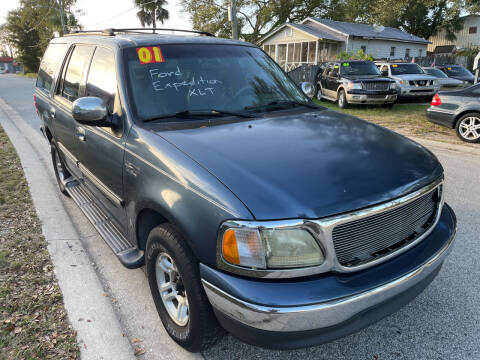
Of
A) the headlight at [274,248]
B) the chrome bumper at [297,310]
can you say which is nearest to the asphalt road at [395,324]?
the chrome bumper at [297,310]

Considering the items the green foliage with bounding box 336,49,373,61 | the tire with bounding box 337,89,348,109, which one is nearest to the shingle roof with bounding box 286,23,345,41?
the green foliage with bounding box 336,49,373,61

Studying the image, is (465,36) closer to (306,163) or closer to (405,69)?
(405,69)

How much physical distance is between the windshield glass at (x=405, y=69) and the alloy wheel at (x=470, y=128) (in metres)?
7.78

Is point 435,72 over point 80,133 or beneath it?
over

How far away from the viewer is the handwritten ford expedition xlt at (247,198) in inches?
67.7

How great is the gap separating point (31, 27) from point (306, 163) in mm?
61152

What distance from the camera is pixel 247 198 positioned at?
5.78 feet

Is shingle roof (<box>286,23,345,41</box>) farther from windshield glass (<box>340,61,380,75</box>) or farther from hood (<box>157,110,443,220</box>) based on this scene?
hood (<box>157,110,443,220</box>)

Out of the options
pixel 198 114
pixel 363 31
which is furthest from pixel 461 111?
pixel 363 31

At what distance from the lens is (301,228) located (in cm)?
171

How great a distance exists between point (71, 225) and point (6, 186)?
1760 millimetres

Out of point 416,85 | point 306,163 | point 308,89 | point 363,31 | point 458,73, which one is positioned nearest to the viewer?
point 306,163

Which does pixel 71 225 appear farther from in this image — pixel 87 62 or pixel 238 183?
pixel 238 183

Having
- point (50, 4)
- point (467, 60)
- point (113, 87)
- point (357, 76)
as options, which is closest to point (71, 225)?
point (113, 87)
